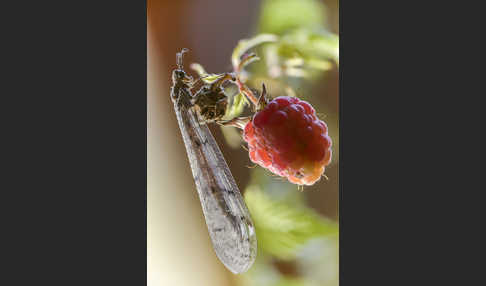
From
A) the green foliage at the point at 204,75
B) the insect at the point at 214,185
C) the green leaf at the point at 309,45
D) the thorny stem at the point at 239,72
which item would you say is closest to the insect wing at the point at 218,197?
the insect at the point at 214,185

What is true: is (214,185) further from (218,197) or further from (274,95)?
(274,95)

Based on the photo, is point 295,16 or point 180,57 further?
point 180,57

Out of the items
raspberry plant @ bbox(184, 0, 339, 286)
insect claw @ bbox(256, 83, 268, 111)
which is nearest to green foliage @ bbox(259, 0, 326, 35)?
raspberry plant @ bbox(184, 0, 339, 286)

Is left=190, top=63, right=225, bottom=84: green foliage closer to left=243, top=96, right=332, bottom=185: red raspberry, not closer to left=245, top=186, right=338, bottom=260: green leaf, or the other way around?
left=243, top=96, right=332, bottom=185: red raspberry

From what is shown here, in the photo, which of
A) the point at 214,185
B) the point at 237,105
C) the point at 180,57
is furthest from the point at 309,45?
the point at 214,185

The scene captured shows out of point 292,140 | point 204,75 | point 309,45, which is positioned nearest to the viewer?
point 292,140

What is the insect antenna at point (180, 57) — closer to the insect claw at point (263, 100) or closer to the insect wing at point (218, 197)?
the insect wing at point (218, 197)
